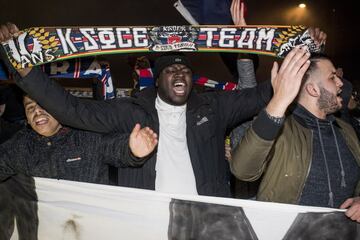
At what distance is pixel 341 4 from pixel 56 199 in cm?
884

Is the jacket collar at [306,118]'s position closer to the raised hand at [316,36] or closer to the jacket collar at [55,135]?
the raised hand at [316,36]

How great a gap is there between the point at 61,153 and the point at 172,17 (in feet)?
21.8

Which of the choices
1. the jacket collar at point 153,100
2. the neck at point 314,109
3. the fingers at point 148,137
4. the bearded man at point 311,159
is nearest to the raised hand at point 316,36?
the bearded man at point 311,159

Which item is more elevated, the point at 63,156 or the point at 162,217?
the point at 63,156

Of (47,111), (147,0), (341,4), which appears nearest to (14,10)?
(147,0)

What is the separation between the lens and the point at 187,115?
2412 millimetres

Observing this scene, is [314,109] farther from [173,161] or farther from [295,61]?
[173,161]

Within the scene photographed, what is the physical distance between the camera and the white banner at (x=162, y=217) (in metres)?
1.70

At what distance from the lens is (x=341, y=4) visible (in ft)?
29.1

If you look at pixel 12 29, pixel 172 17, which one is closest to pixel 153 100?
pixel 12 29

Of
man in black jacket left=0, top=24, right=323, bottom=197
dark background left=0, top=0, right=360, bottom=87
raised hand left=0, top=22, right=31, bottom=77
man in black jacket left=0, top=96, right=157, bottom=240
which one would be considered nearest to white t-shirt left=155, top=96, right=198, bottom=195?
man in black jacket left=0, top=24, right=323, bottom=197

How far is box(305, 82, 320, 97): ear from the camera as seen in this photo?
211cm

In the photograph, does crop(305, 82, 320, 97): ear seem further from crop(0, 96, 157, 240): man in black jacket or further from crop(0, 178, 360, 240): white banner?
crop(0, 96, 157, 240): man in black jacket

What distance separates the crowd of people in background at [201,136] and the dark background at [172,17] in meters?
5.66
